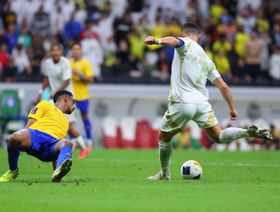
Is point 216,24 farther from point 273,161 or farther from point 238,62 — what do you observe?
point 273,161

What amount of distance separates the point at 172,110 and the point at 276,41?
16555 mm

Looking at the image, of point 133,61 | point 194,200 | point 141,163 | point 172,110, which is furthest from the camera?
point 133,61

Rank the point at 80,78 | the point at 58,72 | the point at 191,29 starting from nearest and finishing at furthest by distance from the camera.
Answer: the point at 191,29
the point at 58,72
the point at 80,78

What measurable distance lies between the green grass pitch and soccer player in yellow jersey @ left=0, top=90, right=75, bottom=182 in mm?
337

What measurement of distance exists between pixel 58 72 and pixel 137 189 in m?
8.04

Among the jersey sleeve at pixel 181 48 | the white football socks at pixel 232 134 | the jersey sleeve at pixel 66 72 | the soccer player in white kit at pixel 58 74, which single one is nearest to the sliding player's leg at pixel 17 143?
the jersey sleeve at pixel 181 48

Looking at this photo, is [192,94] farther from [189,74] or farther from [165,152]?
[165,152]

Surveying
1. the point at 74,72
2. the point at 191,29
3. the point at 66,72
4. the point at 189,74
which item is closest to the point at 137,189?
the point at 189,74

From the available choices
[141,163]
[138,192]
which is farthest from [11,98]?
[138,192]

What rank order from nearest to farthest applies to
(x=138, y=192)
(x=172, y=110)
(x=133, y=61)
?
(x=138, y=192) → (x=172, y=110) → (x=133, y=61)

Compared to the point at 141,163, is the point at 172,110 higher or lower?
higher

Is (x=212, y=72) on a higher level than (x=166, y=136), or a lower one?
higher

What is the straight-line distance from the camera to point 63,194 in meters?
11.3

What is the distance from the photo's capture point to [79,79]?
21.1m
